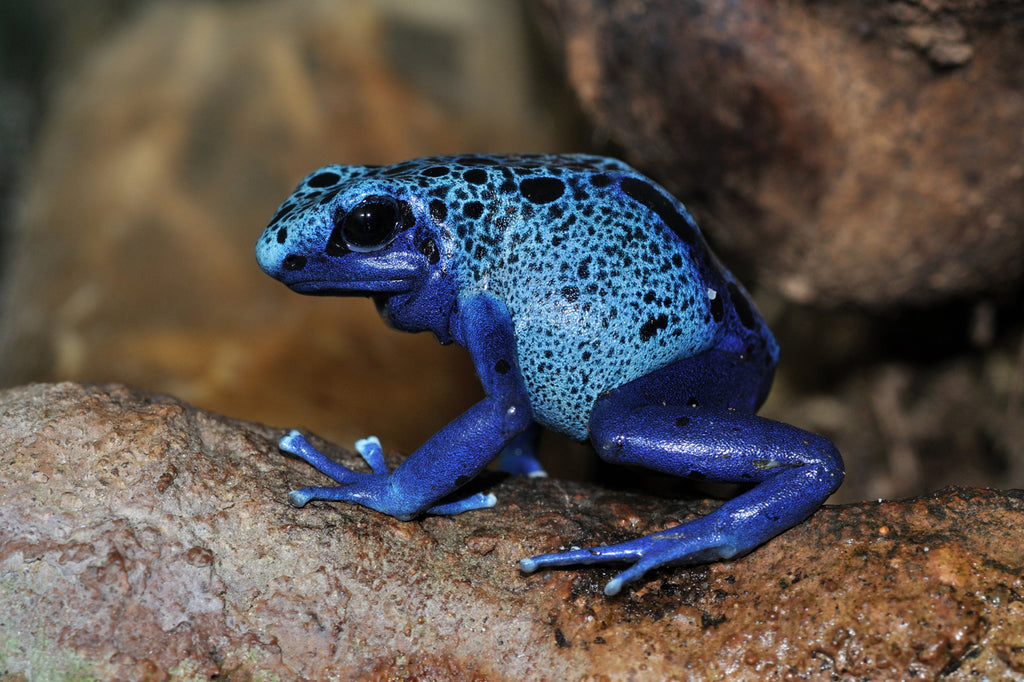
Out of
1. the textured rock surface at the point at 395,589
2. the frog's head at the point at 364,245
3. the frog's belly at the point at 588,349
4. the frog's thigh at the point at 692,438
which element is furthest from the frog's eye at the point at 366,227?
the frog's thigh at the point at 692,438

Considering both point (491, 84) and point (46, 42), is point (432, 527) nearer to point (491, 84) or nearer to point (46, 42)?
point (491, 84)

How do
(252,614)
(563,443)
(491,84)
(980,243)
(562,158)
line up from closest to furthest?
(252,614), (562,158), (980,243), (563,443), (491,84)

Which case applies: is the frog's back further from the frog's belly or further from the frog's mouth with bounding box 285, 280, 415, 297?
the frog's mouth with bounding box 285, 280, 415, 297

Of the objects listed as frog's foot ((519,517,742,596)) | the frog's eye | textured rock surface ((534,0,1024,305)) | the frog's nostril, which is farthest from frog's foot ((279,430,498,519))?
textured rock surface ((534,0,1024,305))

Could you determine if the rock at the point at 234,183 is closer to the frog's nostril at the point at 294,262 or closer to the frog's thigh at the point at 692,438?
the frog's nostril at the point at 294,262

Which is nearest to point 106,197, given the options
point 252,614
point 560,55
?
point 560,55

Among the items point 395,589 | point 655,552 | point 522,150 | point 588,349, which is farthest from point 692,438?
point 522,150

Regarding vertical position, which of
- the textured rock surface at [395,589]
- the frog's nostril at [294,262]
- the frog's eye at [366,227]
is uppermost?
the frog's eye at [366,227]
